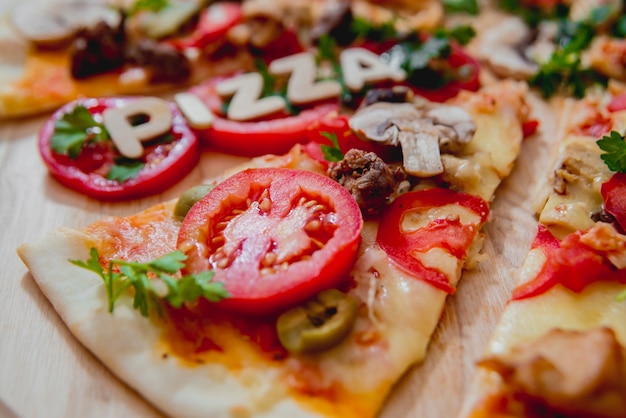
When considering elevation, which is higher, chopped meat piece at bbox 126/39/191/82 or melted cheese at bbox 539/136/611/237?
melted cheese at bbox 539/136/611/237

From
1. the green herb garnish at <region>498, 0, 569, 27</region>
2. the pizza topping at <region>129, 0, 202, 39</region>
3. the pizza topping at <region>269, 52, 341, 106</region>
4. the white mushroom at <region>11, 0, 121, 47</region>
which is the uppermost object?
the green herb garnish at <region>498, 0, 569, 27</region>

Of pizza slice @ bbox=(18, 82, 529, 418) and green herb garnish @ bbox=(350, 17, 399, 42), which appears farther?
green herb garnish @ bbox=(350, 17, 399, 42)

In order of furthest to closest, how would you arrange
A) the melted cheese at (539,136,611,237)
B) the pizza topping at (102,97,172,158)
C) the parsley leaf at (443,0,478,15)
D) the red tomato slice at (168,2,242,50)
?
the parsley leaf at (443,0,478,15), the red tomato slice at (168,2,242,50), the pizza topping at (102,97,172,158), the melted cheese at (539,136,611,237)

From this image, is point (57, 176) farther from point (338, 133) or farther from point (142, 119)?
point (338, 133)

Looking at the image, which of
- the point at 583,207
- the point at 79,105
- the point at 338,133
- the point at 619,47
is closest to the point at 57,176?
the point at 79,105

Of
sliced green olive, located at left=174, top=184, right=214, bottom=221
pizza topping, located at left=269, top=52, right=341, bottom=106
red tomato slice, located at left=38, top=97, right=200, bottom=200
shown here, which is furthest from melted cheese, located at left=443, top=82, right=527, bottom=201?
red tomato slice, located at left=38, top=97, right=200, bottom=200

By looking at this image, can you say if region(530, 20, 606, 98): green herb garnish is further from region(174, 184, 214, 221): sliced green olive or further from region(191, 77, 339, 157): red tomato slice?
region(174, 184, 214, 221): sliced green olive

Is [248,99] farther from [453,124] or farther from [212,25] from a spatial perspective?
[453,124]

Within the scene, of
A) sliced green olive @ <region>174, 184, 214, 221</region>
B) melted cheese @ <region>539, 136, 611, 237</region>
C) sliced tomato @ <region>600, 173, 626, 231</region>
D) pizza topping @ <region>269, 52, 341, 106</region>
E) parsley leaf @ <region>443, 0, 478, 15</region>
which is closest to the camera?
sliced tomato @ <region>600, 173, 626, 231</region>
